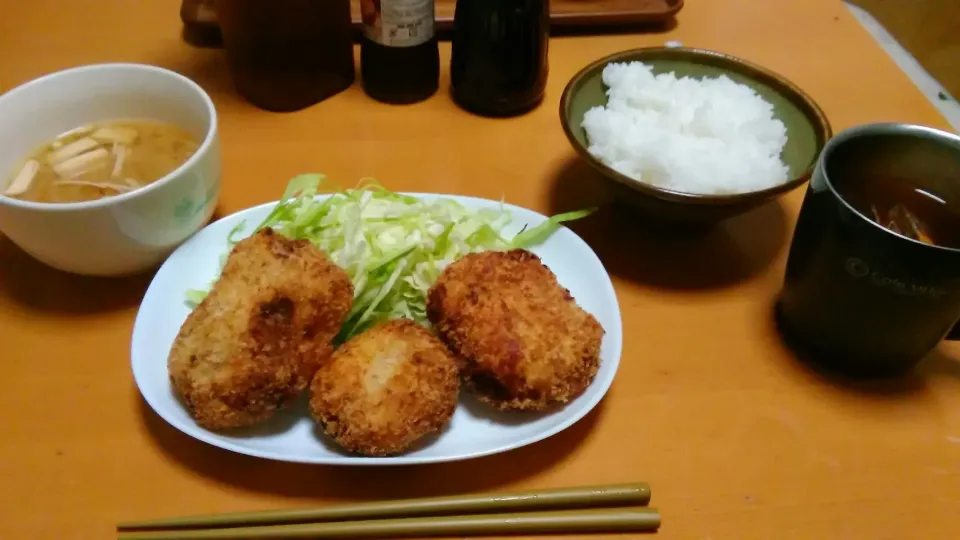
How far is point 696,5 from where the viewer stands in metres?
1.75

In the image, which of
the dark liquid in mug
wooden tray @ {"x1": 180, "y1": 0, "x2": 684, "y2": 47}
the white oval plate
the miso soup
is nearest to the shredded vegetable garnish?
the white oval plate

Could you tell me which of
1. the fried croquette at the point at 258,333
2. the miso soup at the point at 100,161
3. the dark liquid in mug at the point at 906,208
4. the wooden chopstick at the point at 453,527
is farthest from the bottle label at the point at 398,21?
the wooden chopstick at the point at 453,527

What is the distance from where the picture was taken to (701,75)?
4.19 ft

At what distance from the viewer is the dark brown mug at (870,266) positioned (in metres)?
0.84

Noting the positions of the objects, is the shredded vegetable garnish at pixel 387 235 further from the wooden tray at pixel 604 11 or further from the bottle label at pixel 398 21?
the wooden tray at pixel 604 11

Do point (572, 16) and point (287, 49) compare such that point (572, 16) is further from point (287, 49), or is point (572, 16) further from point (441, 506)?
point (441, 506)

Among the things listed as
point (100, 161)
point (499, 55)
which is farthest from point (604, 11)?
point (100, 161)

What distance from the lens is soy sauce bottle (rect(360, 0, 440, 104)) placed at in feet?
4.23

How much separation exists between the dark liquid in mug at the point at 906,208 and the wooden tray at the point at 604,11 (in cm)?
78

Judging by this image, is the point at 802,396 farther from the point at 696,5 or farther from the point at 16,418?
the point at 696,5

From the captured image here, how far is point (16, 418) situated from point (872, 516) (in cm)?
102

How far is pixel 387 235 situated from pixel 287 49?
46 cm

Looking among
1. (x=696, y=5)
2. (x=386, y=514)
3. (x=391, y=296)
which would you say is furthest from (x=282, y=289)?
(x=696, y=5)

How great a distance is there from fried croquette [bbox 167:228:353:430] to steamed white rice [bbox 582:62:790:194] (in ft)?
1.56
